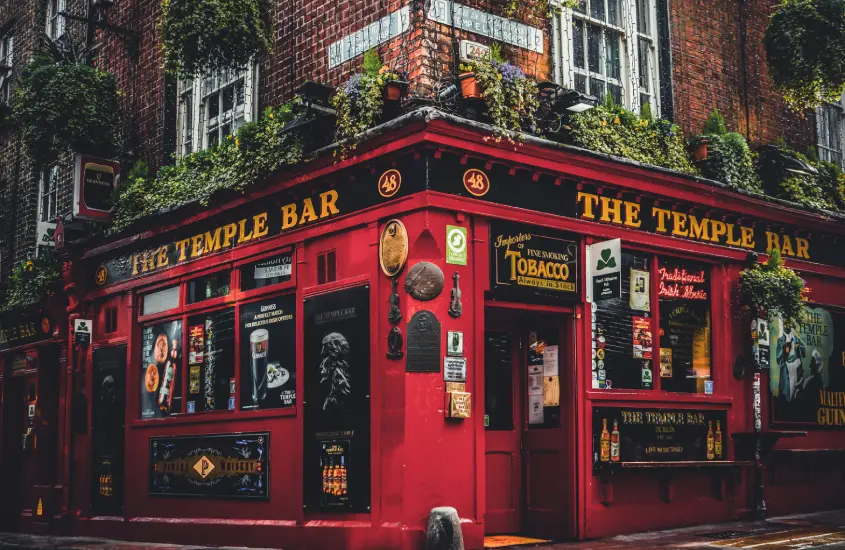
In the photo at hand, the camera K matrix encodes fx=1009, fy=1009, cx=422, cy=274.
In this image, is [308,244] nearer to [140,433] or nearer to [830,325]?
[140,433]

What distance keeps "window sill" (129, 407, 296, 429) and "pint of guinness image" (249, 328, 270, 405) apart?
222 millimetres

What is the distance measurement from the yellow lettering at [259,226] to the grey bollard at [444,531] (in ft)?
14.8

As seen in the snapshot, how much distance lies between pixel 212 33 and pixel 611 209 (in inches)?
211

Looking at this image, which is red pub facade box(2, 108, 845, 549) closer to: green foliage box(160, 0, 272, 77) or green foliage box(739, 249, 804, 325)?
green foliage box(739, 249, 804, 325)

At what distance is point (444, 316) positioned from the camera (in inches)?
402

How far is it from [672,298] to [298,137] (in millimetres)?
4972

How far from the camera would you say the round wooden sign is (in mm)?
10266

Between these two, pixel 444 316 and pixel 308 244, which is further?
pixel 308 244

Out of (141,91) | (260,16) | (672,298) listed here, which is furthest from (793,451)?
(141,91)

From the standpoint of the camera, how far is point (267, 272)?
12.5m

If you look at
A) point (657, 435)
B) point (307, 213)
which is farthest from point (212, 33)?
point (657, 435)

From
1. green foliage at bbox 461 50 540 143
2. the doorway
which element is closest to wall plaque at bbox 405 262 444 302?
the doorway

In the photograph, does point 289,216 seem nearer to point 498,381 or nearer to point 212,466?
point 498,381

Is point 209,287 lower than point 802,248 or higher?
lower
